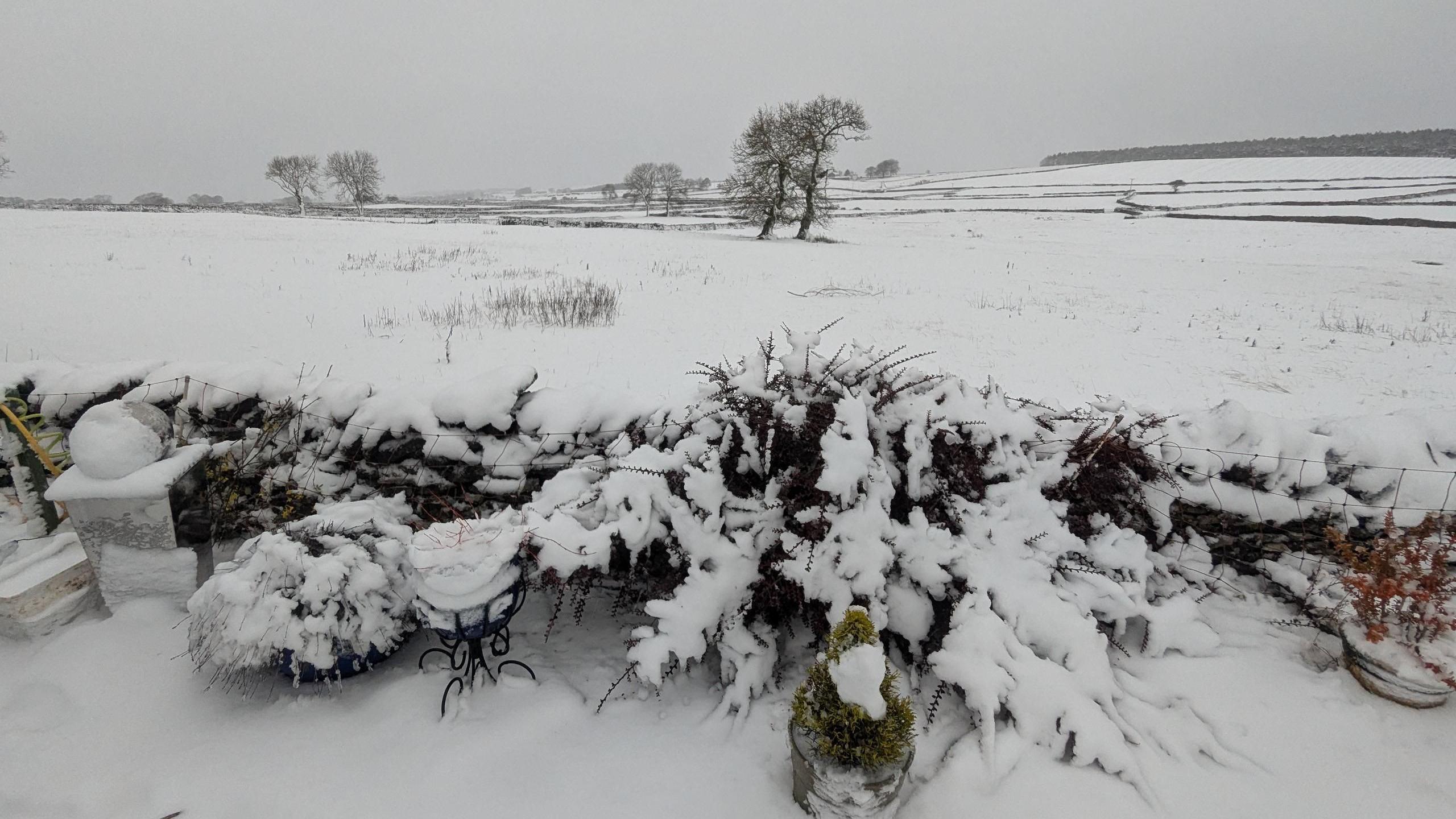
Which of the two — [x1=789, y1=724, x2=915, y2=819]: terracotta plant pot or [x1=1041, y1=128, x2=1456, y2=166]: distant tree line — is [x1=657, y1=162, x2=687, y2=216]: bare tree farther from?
[x1=1041, y1=128, x2=1456, y2=166]: distant tree line

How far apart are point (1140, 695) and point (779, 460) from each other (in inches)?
85.5

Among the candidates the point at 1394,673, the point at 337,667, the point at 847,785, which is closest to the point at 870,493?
the point at 847,785

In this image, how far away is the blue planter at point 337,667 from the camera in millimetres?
2830

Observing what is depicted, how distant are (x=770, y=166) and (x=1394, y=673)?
2733 centimetres

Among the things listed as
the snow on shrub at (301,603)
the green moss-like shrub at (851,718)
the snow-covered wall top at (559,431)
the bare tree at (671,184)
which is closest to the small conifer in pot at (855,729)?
the green moss-like shrub at (851,718)

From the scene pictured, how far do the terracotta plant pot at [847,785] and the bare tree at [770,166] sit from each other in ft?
84.3

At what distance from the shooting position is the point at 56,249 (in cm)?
1359

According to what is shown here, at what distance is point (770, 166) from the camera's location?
27.0m

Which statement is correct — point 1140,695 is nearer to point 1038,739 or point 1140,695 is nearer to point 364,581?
point 1038,739

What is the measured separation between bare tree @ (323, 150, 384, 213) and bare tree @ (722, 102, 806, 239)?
51.4 metres

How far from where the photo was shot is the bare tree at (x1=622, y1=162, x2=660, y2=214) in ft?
190

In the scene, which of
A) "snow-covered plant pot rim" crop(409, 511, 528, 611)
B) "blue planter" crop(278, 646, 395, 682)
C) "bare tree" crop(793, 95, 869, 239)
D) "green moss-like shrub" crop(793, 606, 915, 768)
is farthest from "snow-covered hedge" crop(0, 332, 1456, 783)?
"bare tree" crop(793, 95, 869, 239)

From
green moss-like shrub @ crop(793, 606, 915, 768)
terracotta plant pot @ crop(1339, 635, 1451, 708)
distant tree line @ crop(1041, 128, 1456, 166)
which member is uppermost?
distant tree line @ crop(1041, 128, 1456, 166)

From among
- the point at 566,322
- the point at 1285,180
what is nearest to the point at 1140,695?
the point at 566,322
